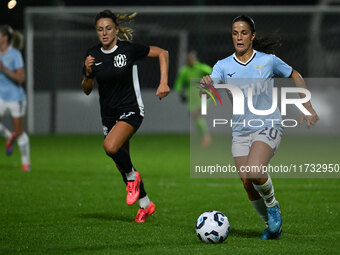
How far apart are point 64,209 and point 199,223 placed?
8.63 feet

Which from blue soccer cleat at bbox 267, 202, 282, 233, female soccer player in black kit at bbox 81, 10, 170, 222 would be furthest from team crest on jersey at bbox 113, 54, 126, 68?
blue soccer cleat at bbox 267, 202, 282, 233

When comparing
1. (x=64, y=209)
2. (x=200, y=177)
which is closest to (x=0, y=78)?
(x=200, y=177)

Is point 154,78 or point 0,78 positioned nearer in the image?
point 0,78

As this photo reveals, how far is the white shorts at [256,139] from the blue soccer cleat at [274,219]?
520 mm

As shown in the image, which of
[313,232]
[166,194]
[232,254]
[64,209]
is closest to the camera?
[232,254]

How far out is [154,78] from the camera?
862 inches

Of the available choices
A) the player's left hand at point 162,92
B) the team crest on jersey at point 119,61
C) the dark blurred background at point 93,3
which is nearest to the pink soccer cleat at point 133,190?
the player's left hand at point 162,92

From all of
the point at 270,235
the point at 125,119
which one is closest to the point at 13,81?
the point at 125,119

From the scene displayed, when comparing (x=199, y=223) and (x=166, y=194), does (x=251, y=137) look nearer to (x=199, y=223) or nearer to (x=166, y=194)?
(x=199, y=223)

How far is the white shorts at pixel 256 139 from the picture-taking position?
21.1 feet

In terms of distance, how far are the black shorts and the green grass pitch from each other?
99cm

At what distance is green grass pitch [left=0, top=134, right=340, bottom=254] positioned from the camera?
6.25 metres

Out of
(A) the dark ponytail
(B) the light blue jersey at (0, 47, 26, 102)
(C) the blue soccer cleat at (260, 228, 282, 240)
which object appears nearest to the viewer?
(C) the blue soccer cleat at (260, 228, 282, 240)

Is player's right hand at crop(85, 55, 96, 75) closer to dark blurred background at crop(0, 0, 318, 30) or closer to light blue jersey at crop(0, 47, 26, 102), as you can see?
light blue jersey at crop(0, 47, 26, 102)
